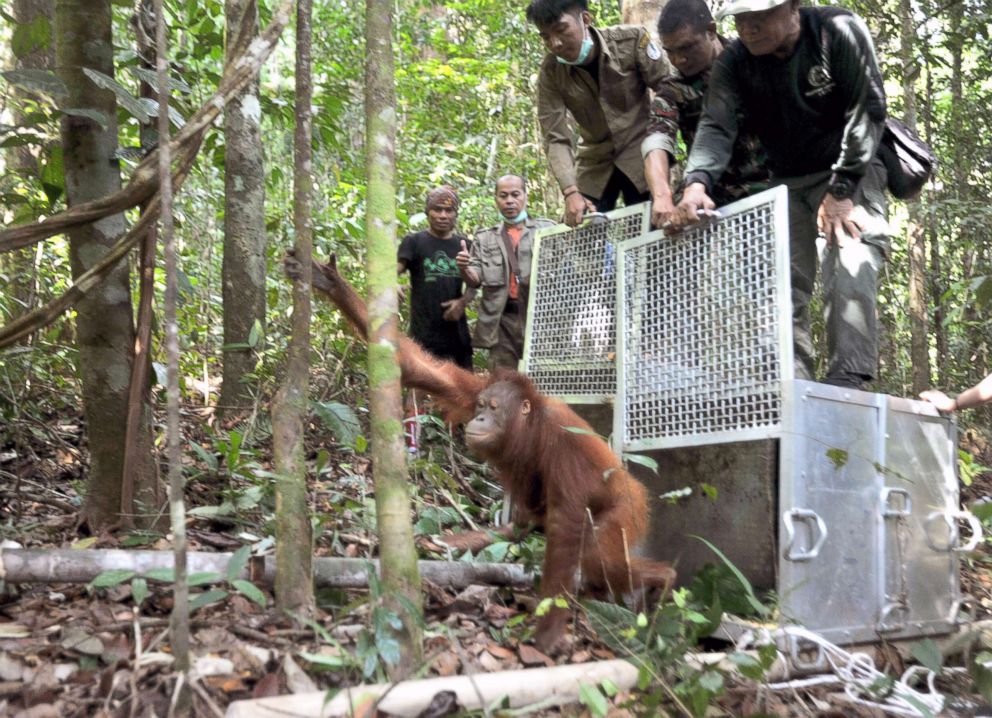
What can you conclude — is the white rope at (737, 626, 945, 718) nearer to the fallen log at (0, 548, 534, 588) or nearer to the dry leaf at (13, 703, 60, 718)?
Result: the fallen log at (0, 548, 534, 588)

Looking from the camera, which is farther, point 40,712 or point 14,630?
point 14,630

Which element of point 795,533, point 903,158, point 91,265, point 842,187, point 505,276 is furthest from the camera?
point 505,276

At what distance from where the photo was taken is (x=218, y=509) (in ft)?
10.9

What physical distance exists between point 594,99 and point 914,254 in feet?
13.5

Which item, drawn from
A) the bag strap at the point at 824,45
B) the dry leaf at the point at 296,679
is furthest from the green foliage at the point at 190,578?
the bag strap at the point at 824,45

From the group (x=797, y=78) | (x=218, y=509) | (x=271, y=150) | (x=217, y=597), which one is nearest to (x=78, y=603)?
(x=217, y=597)

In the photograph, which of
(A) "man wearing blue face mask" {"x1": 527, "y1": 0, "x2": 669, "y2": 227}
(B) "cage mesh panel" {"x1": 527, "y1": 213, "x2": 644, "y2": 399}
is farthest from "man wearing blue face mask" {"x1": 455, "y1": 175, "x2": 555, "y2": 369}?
(B) "cage mesh panel" {"x1": 527, "y1": 213, "x2": 644, "y2": 399}

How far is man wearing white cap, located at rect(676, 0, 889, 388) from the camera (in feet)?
11.2

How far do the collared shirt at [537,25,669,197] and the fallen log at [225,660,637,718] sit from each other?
2.67 meters

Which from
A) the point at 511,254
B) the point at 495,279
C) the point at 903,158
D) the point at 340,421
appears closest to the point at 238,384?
the point at 340,421

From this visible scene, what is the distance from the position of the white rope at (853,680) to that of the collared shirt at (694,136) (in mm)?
1984

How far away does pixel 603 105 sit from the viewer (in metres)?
4.45

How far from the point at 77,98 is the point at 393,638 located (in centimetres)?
204

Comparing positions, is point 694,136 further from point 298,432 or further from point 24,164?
point 24,164
